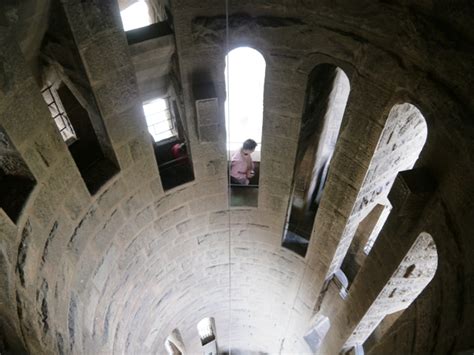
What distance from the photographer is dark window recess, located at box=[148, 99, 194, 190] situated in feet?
16.3

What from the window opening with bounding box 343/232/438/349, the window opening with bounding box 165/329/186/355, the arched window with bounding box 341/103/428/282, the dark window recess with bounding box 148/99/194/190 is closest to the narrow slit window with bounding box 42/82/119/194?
the dark window recess with bounding box 148/99/194/190

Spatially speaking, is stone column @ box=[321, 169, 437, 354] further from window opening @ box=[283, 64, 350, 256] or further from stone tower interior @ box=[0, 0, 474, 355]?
window opening @ box=[283, 64, 350, 256]

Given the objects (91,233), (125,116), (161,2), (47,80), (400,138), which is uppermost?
(161,2)

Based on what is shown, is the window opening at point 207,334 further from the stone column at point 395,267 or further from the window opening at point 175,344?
the stone column at point 395,267

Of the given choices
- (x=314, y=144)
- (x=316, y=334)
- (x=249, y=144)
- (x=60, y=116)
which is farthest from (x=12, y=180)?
(x=316, y=334)

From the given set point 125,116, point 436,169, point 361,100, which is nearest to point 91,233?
point 125,116

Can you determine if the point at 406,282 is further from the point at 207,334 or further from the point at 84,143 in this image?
the point at 207,334

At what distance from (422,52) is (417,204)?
1.20 meters

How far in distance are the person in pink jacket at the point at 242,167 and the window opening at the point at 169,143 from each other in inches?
27.6

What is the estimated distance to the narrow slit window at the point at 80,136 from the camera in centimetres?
403

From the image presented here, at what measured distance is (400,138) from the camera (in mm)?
3900

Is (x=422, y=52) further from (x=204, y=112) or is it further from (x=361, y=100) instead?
(x=204, y=112)

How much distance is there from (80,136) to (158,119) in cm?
106

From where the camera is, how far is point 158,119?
16.5ft
